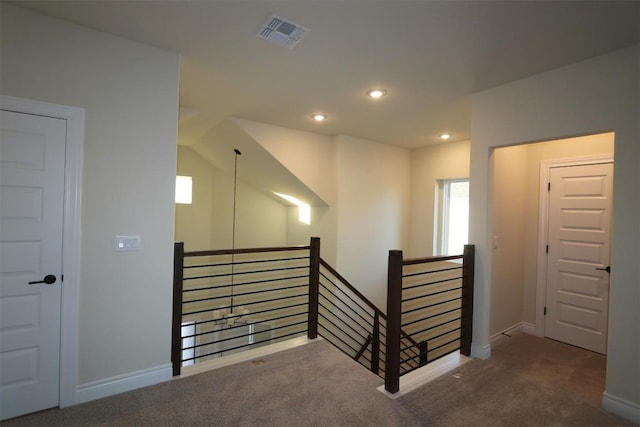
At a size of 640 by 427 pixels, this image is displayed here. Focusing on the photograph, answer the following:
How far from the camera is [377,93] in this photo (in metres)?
3.06

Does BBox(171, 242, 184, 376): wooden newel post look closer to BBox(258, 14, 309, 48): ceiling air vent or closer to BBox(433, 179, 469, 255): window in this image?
BBox(258, 14, 309, 48): ceiling air vent

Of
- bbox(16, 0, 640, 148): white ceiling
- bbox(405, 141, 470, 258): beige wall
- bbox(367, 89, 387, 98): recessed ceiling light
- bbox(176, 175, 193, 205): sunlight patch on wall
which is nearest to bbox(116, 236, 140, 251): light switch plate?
bbox(16, 0, 640, 148): white ceiling

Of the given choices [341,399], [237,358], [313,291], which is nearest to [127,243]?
[237,358]

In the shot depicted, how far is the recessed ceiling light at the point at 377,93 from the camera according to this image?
3.00 m

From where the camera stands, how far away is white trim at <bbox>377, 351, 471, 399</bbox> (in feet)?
7.91

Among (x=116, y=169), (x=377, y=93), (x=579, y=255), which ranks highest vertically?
(x=377, y=93)

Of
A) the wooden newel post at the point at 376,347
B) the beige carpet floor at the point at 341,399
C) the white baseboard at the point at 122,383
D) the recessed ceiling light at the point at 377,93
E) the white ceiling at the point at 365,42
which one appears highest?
the white ceiling at the point at 365,42

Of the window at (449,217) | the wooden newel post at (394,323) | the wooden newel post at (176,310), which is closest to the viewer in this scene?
the wooden newel post at (394,323)

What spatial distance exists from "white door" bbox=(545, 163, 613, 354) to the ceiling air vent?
10.8ft

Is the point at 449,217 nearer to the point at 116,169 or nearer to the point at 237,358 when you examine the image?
the point at 237,358

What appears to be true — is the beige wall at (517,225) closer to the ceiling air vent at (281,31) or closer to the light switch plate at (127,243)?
the ceiling air vent at (281,31)

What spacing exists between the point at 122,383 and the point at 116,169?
1.56 meters

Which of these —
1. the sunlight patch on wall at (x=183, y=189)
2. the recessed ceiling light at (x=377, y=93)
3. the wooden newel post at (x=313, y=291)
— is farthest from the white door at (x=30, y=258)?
the sunlight patch on wall at (x=183, y=189)

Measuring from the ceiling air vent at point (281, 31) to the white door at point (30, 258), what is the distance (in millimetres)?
1489
